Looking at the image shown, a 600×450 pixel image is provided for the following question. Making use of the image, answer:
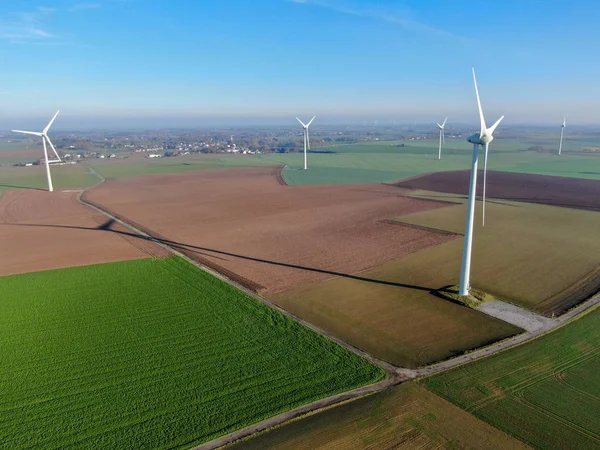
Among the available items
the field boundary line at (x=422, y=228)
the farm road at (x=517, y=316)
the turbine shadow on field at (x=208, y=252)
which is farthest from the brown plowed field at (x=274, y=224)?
the farm road at (x=517, y=316)

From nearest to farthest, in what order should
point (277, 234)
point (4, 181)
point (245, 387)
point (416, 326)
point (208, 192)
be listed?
point (245, 387)
point (416, 326)
point (277, 234)
point (208, 192)
point (4, 181)

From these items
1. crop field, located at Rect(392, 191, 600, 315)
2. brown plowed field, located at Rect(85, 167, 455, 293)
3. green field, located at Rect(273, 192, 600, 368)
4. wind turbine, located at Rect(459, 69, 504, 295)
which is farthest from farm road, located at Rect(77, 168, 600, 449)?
brown plowed field, located at Rect(85, 167, 455, 293)

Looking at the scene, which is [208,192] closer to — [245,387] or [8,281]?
[8,281]

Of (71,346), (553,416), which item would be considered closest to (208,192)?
(71,346)

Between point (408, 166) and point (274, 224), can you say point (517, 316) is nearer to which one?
point (274, 224)

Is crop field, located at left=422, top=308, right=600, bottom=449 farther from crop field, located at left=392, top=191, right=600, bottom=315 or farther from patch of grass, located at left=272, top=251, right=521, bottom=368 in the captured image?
crop field, located at left=392, top=191, right=600, bottom=315
